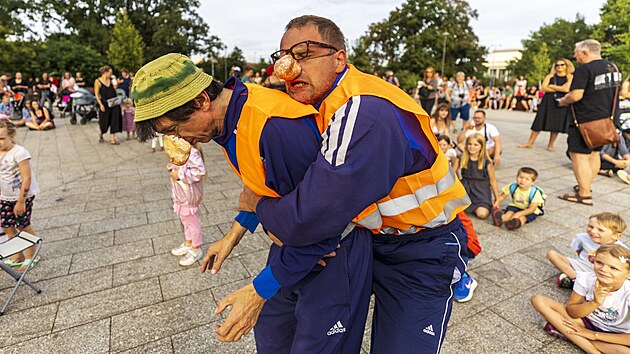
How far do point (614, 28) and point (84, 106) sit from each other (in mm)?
52830

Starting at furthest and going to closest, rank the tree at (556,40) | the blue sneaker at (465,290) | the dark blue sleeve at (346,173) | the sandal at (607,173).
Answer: the tree at (556,40)
the sandal at (607,173)
the blue sneaker at (465,290)
the dark blue sleeve at (346,173)

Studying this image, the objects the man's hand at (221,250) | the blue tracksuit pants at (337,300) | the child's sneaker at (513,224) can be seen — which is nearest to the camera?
the blue tracksuit pants at (337,300)

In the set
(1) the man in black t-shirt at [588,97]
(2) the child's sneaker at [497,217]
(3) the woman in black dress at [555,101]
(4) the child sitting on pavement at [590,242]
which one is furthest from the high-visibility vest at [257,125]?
(3) the woman in black dress at [555,101]

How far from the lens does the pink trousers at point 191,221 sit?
3906 mm

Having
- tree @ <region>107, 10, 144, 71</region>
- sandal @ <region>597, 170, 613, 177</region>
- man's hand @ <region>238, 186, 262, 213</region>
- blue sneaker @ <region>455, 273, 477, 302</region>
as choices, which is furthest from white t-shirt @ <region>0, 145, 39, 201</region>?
tree @ <region>107, 10, 144, 71</region>

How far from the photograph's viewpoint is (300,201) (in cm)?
116

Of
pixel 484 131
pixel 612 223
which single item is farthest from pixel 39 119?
pixel 612 223

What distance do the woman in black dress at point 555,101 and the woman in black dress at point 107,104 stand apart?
10.6 meters

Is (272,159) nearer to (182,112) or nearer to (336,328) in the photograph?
(182,112)

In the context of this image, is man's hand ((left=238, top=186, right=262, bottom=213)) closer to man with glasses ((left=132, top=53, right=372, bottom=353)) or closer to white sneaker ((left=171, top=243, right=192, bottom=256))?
man with glasses ((left=132, top=53, right=372, bottom=353))

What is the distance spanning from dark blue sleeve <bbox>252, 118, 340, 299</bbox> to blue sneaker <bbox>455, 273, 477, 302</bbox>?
2.20 metres

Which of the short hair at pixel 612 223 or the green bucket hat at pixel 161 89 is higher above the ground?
the green bucket hat at pixel 161 89

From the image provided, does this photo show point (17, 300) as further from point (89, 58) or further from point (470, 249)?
point (89, 58)

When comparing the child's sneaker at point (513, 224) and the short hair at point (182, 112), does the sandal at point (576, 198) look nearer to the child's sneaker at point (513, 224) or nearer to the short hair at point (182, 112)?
the child's sneaker at point (513, 224)
